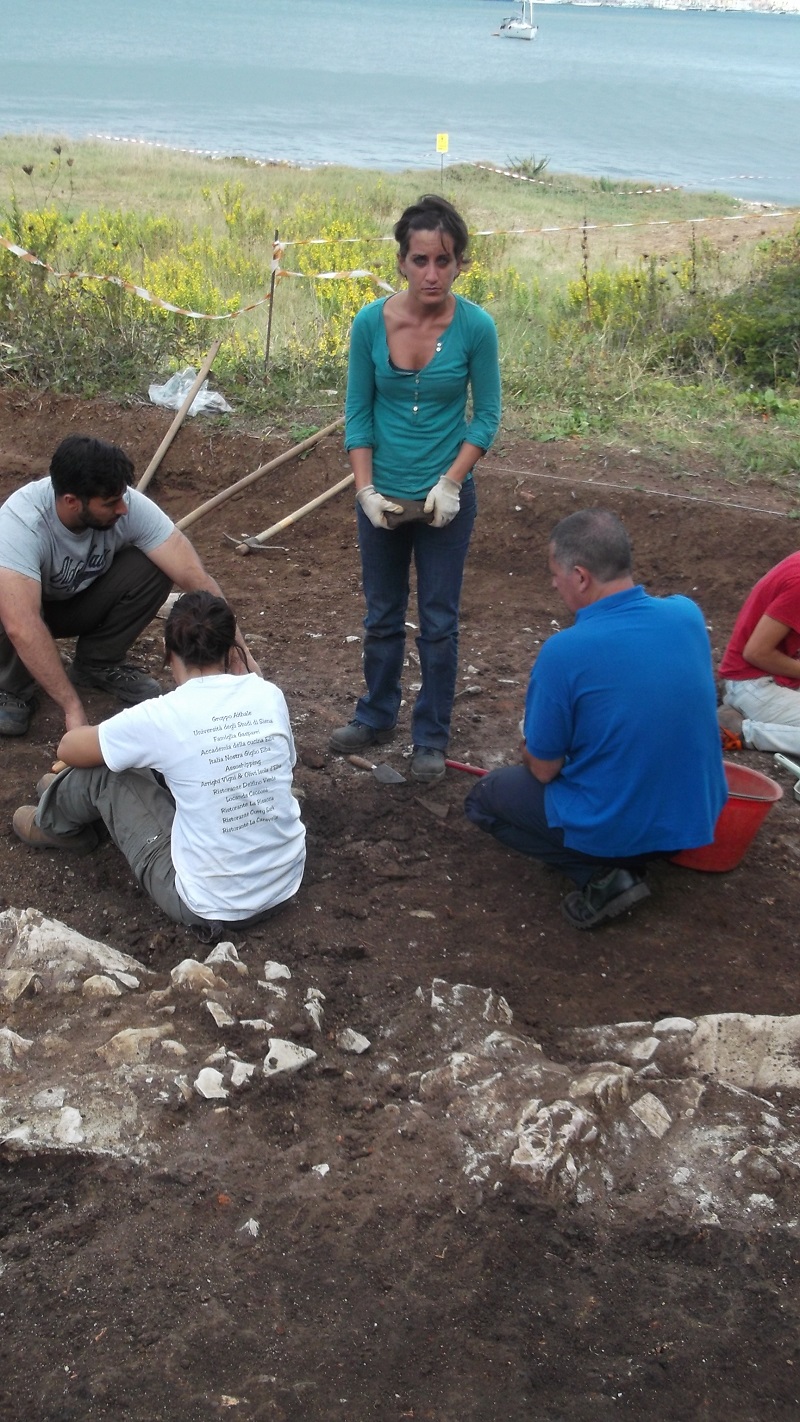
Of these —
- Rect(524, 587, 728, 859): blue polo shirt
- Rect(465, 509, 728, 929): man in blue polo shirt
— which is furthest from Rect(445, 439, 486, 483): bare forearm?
Rect(524, 587, 728, 859): blue polo shirt

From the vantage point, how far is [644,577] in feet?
19.7

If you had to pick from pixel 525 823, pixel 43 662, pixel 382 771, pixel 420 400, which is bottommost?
pixel 382 771

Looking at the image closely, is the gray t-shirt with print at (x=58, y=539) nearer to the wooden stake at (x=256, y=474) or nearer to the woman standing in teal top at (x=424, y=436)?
the woman standing in teal top at (x=424, y=436)

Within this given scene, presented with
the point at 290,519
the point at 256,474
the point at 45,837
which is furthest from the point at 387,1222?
the point at 256,474

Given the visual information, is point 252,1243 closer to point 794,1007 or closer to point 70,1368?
point 70,1368

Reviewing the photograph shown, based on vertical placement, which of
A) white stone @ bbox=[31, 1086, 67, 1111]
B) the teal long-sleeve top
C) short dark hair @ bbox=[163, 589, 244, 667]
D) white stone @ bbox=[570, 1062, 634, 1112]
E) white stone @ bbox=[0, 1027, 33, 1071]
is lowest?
white stone @ bbox=[0, 1027, 33, 1071]

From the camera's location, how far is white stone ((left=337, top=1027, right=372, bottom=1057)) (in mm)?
2865

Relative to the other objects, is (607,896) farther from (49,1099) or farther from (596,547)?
(49,1099)

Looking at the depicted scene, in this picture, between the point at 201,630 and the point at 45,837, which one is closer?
the point at 201,630

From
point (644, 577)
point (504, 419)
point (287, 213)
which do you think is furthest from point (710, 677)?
point (287, 213)

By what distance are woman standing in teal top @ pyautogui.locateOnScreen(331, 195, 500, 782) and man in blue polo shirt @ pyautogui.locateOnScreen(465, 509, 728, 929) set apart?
78cm

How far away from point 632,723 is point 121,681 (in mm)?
2304

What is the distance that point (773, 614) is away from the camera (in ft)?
13.6

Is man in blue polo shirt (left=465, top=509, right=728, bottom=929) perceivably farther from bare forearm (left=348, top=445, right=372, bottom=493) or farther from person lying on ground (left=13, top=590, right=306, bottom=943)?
bare forearm (left=348, top=445, right=372, bottom=493)
